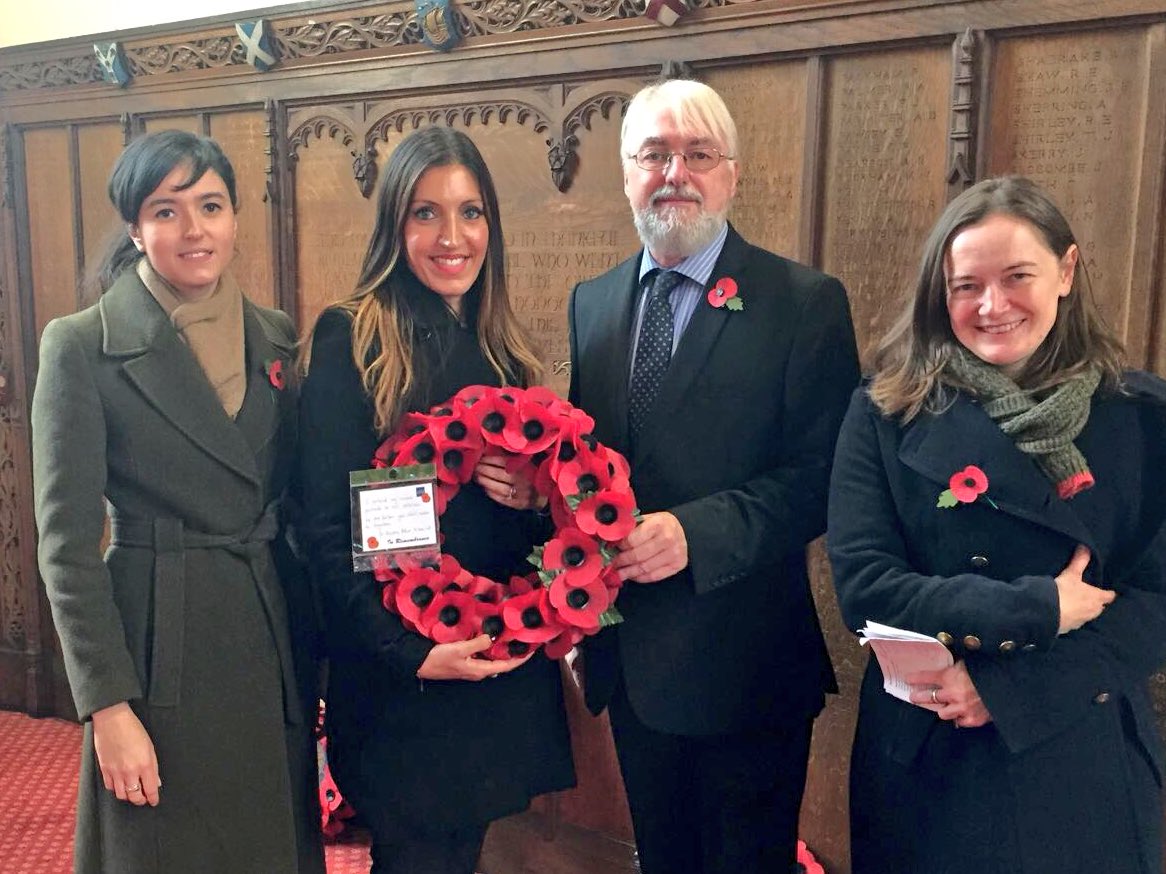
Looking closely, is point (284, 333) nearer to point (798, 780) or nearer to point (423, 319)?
point (423, 319)

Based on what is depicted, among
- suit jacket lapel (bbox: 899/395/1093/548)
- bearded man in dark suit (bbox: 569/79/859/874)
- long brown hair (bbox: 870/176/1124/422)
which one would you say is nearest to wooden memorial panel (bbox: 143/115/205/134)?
bearded man in dark suit (bbox: 569/79/859/874)

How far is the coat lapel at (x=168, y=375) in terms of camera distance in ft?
5.40

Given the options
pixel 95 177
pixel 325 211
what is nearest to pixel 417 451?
pixel 325 211

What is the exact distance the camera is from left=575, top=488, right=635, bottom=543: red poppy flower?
1513 millimetres

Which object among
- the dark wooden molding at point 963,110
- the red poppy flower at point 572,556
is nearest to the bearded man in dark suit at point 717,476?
the red poppy flower at point 572,556

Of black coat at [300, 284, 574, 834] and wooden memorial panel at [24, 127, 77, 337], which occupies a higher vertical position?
wooden memorial panel at [24, 127, 77, 337]

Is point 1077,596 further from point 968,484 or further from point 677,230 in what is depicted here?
point 677,230

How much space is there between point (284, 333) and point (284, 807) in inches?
34.9

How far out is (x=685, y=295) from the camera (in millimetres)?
1779

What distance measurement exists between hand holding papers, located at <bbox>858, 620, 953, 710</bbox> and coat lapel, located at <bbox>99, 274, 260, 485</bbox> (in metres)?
1.05

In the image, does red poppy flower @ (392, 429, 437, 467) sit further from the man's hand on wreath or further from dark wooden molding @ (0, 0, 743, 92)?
dark wooden molding @ (0, 0, 743, 92)

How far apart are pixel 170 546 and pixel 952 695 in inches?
49.5

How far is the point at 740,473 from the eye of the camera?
1696mm

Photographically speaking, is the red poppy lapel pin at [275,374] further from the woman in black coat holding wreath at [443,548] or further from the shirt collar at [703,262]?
the shirt collar at [703,262]
